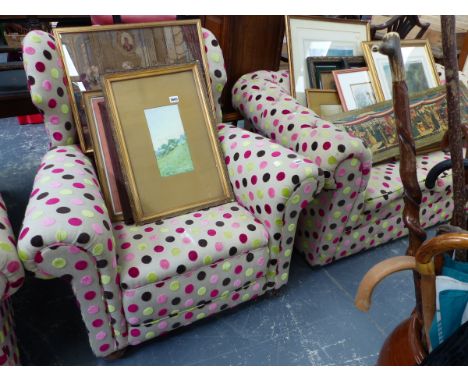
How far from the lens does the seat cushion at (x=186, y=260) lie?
3.68 feet

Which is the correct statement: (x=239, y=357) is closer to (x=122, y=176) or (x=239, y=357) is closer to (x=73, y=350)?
(x=73, y=350)

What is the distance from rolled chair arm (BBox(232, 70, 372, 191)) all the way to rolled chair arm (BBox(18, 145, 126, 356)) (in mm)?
735

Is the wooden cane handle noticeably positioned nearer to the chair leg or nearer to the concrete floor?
the concrete floor

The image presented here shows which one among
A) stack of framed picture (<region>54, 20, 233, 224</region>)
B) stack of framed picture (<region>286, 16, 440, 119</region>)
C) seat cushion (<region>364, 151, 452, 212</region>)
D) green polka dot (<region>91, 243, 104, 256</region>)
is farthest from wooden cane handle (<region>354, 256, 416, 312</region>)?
stack of framed picture (<region>286, 16, 440, 119</region>)

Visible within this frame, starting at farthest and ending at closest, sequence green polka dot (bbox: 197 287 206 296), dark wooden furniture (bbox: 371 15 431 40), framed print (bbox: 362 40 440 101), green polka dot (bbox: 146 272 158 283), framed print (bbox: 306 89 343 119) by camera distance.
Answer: dark wooden furniture (bbox: 371 15 431 40)
framed print (bbox: 362 40 440 101)
framed print (bbox: 306 89 343 119)
green polka dot (bbox: 197 287 206 296)
green polka dot (bbox: 146 272 158 283)

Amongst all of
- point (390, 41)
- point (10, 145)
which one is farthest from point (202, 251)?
point (10, 145)

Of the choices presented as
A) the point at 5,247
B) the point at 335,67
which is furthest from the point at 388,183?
the point at 5,247

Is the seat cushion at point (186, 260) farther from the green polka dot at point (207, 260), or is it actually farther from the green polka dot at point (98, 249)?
the green polka dot at point (98, 249)

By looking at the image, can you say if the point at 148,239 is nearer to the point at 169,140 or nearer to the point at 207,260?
the point at 207,260

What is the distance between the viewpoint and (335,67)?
76.5 inches

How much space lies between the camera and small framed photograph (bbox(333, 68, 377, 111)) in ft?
6.04

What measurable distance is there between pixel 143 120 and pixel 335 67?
1.08m

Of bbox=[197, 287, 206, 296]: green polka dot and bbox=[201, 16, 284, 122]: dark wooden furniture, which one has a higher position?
bbox=[201, 16, 284, 122]: dark wooden furniture
